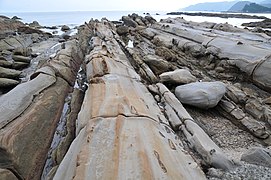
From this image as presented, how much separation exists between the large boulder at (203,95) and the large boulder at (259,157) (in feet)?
5.59

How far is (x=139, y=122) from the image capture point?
310 cm

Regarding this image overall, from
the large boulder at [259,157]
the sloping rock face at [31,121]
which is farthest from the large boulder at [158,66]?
the large boulder at [259,157]

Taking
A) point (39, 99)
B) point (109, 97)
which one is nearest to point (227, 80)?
point (109, 97)

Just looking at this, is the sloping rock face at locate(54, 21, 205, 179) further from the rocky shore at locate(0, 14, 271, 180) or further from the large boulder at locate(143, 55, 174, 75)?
the large boulder at locate(143, 55, 174, 75)

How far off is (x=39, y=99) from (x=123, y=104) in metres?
1.84

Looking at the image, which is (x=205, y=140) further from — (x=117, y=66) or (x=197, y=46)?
(x=197, y=46)

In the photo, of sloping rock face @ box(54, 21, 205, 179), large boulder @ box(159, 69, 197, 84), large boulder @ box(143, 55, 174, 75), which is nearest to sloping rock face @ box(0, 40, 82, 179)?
sloping rock face @ box(54, 21, 205, 179)

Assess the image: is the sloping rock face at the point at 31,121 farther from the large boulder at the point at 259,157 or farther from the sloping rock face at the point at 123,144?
the large boulder at the point at 259,157


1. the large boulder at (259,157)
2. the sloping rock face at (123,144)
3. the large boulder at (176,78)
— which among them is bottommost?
the large boulder at (259,157)

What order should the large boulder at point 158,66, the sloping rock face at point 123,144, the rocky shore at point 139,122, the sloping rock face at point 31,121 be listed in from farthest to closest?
the large boulder at point 158,66 → the sloping rock face at point 31,121 → the rocky shore at point 139,122 → the sloping rock face at point 123,144

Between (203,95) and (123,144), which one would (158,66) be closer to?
(203,95)

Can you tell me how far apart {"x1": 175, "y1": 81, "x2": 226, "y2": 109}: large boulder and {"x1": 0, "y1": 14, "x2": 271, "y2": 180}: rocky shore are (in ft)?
0.06

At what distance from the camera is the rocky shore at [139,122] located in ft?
8.30

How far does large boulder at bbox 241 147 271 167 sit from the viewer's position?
3.00 meters
